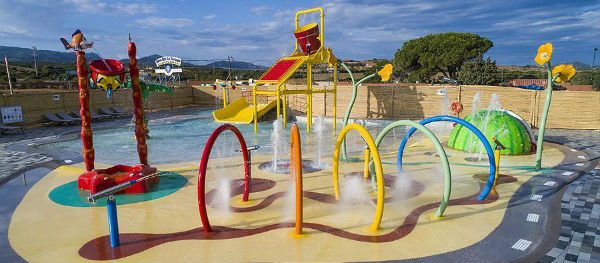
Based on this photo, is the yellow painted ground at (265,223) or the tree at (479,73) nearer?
the yellow painted ground at (265,223)

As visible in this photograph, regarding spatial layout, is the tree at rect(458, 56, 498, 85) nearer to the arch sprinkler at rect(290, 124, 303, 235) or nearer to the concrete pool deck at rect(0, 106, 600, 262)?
the concrete pool deck at rect(0, 106, 600, 262)

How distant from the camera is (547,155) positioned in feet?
35.1

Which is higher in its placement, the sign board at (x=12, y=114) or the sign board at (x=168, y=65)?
the sign board at (x=168, y=65)

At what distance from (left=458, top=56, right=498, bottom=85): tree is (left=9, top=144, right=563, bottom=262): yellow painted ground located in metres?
36.1

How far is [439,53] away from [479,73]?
9259 mm

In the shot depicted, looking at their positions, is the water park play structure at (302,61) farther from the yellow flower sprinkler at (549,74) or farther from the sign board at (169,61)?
the sign board at (169,61)

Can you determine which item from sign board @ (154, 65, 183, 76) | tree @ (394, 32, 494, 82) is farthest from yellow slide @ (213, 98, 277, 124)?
tree @ (394, 32, 494, 82)

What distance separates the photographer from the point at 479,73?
135 feet

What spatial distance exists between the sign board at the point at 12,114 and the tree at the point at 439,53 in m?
44.0

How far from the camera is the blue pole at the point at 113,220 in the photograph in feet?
16.0

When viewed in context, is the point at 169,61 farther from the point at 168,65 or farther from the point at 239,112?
the point at 239,112

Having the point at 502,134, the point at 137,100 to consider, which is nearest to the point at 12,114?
the point at 137,100

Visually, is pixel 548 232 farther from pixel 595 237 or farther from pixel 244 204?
pixel 244 204

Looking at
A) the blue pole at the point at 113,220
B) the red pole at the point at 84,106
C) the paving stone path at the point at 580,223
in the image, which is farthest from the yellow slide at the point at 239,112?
the paving stone path at the point at 580,223
